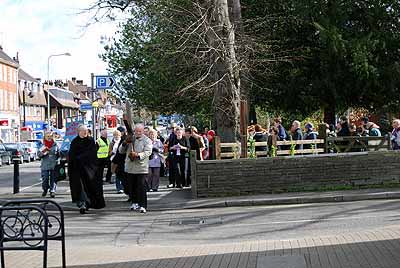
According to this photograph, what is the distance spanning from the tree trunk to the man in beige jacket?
517 centimetres

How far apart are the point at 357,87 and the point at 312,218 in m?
15.4

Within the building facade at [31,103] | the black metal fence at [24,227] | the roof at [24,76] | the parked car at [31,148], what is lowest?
the black metal fence at [24,227]

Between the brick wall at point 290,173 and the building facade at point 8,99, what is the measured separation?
194ft

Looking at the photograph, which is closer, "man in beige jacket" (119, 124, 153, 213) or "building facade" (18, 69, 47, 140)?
"man in beige jacket" (119, 124, 153, 213)

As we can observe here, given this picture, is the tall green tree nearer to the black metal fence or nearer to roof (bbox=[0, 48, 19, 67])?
the black metal fence

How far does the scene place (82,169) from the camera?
562 inches

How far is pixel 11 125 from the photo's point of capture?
7738 centimetres

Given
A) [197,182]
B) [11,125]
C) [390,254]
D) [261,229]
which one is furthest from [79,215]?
[11,125]

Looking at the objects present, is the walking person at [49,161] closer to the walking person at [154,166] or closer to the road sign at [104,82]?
the walking person at [154,166]

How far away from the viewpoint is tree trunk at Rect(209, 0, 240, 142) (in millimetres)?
18469

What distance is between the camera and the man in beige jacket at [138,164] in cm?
1384

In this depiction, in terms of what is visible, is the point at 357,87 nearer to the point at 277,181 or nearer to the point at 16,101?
the point at 277,181

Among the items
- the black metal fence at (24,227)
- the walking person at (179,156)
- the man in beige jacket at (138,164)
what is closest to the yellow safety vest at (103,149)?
the walking person at (179,156)

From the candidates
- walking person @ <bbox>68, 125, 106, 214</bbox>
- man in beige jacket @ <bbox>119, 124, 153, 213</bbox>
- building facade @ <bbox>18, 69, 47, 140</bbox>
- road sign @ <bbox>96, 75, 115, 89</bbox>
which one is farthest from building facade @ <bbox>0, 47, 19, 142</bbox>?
man in beige jacket @ <bbox>119, 124, 153, 213</bbox>
